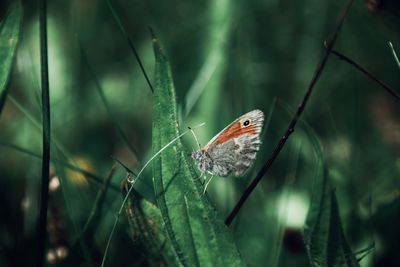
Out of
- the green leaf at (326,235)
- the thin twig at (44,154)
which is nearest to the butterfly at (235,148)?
the green leaf at (326,235)

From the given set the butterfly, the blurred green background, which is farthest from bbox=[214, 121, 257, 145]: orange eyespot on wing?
the blurred green background

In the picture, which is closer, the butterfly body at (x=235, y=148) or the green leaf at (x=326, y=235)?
the green leaf at (x=326, y=235)

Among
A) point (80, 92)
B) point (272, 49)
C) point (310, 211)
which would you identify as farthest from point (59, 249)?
point (272, 49)

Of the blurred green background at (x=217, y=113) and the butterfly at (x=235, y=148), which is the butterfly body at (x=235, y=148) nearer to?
the butterfly at (x=235, y=148)

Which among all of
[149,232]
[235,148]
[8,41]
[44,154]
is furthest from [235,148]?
[8,41]

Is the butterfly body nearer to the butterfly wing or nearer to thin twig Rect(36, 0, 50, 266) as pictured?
the butterfly wing

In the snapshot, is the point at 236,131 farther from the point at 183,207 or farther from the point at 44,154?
the point at 44,154

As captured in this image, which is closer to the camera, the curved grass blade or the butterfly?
the curved grass blade
